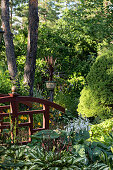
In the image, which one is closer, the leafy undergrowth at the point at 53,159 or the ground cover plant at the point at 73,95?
the leafy undergrowth at the point at 53,159

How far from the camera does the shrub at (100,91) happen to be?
640 centimetres

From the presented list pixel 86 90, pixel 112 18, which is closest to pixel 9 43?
pixel 86 90

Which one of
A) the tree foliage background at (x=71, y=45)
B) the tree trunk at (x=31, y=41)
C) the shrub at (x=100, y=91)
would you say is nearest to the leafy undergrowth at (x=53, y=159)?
the shrub at (x=100, y=91)

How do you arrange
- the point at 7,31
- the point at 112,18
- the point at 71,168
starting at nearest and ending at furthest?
the point at 71,168 → the point at 7,31 → the point at 112,18

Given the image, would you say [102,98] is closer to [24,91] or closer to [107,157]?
[24,91]

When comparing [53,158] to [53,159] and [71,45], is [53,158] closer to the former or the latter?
[53,159]

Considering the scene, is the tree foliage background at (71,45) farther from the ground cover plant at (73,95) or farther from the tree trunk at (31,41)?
the tree trunk at (31,41)

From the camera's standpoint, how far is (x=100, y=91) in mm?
6473

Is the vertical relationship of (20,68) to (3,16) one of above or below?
below

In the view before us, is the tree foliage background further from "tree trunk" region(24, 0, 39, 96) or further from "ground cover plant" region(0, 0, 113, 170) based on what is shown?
"tree trunk" region(24, 0, 39, 96)

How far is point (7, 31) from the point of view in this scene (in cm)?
796

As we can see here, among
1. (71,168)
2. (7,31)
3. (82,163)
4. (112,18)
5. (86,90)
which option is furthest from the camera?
(112,18)

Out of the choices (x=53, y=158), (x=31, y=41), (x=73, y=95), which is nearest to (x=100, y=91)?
(x=31, y=41)

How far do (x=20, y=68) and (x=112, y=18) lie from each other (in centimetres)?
452
